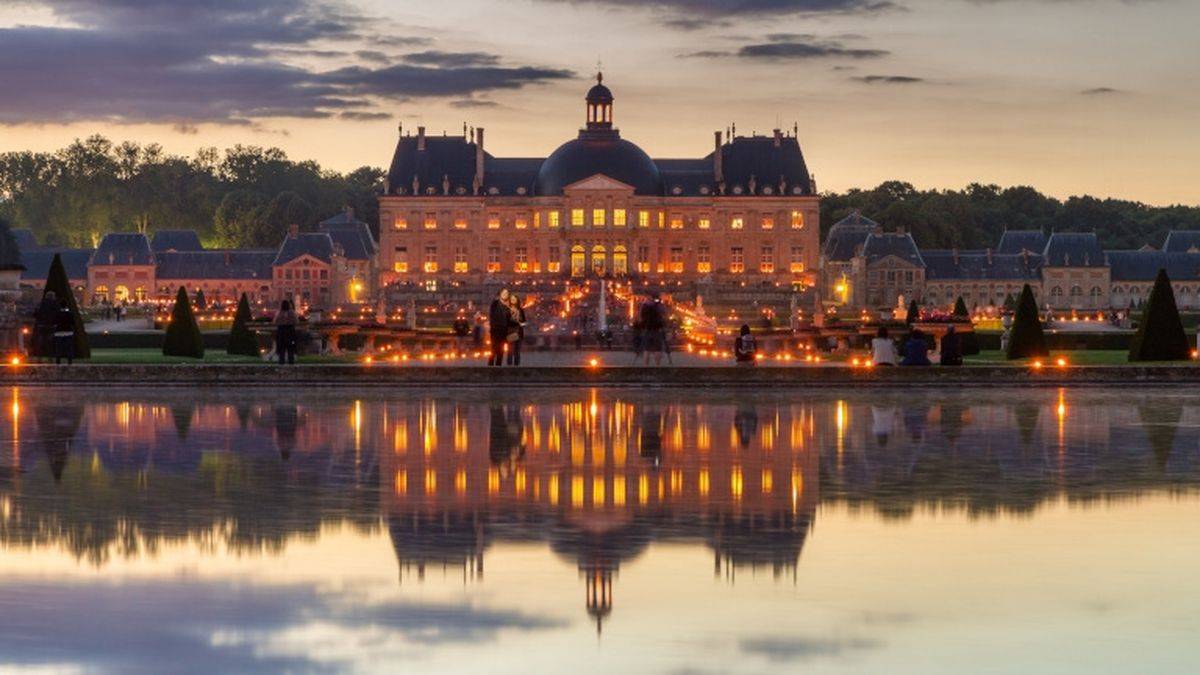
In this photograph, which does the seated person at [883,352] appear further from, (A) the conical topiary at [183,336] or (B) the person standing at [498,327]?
(A) the conical topiary at [183,336]

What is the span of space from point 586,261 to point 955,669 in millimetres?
110436

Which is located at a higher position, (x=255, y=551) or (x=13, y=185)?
(x=13, y=185)

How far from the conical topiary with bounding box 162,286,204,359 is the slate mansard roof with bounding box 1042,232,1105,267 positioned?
3625 inches

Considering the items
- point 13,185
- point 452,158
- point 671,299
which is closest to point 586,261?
point 452,158

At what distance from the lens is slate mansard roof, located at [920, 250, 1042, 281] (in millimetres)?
123250

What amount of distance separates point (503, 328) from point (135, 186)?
12740cm

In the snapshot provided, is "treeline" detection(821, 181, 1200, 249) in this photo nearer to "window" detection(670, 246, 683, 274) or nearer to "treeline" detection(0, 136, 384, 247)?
"window" detection(670, 246, 683, 274)

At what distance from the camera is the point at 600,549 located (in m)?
11.6

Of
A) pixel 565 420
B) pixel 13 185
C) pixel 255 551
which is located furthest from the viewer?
pixel 13 185

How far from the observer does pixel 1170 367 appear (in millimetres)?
29859

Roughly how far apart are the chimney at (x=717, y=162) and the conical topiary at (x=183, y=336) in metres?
81.7

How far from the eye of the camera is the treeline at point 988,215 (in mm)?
130750

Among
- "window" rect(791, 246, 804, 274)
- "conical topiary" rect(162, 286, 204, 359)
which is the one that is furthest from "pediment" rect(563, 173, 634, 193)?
"conical topiary" rect(162, 286, 204, 359)

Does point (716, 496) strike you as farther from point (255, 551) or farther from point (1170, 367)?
point (1170, 367)
